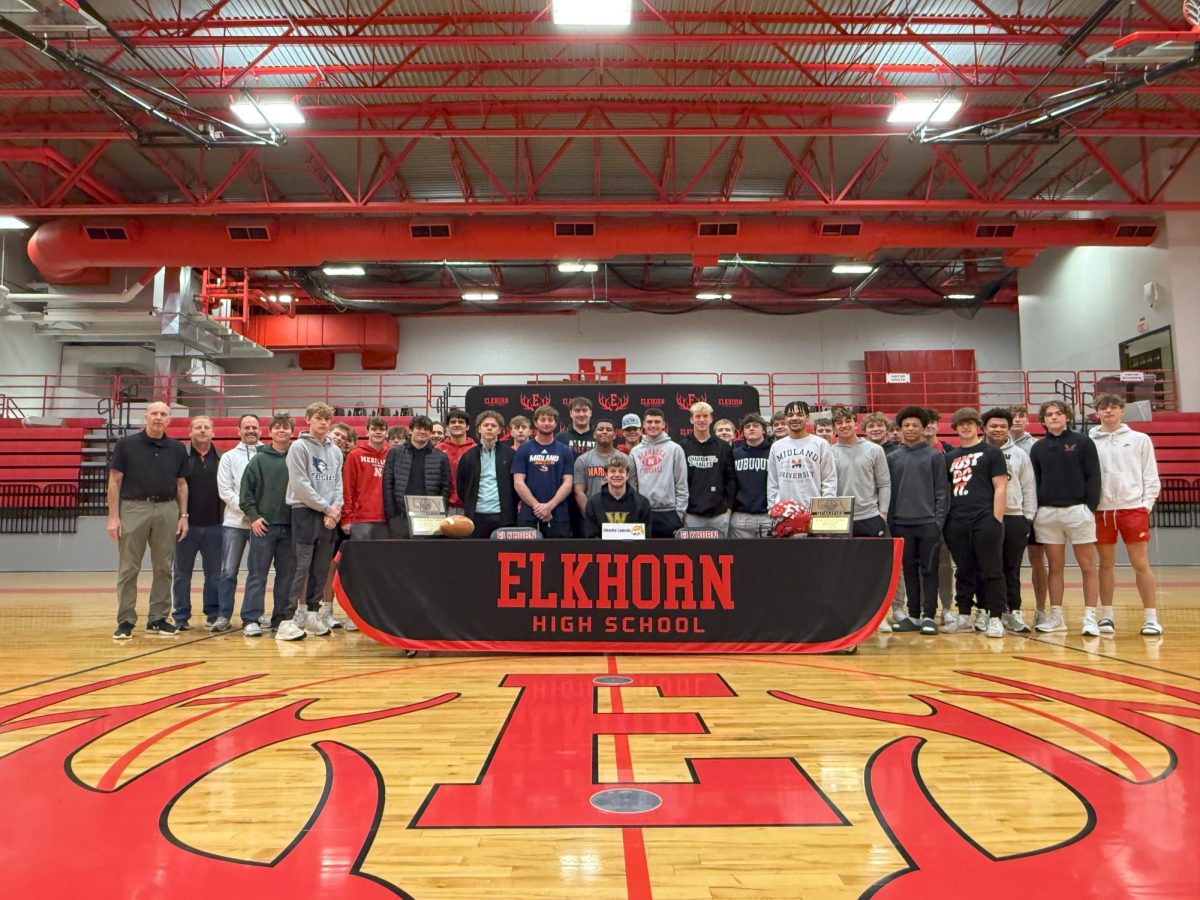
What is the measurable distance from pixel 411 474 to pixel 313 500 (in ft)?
2.35

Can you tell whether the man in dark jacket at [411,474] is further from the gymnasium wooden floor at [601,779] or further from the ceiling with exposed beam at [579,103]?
the ceiling with exposed beam at [579,103]

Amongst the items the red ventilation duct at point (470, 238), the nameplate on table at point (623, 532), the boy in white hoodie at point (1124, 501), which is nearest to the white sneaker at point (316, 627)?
the nameplate on table at point (623, 532)

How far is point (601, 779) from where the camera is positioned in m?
2.35

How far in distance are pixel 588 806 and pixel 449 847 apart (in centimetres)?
45

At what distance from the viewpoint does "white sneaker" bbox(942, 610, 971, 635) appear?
5348mm

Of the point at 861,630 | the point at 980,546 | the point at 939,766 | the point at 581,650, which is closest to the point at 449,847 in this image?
the point at 939,766

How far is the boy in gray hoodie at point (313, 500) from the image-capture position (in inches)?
201

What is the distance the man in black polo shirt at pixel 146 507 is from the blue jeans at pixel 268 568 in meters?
0.62

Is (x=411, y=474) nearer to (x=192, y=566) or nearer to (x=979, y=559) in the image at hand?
(x=192, y=566)

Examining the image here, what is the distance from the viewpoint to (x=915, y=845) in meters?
1.86

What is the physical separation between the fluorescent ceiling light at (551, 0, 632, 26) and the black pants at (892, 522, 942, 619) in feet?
19.1

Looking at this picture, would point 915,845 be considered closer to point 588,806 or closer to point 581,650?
point 588,806

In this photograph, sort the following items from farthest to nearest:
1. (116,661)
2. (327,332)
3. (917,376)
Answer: (327,332)
(917,376)
(116,661)

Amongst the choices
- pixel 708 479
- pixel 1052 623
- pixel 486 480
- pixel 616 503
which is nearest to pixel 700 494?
pixel 708 479
